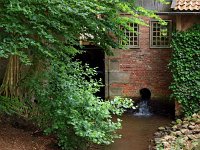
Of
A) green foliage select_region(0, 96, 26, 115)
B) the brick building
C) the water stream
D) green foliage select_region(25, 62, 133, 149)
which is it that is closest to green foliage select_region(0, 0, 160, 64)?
green foliage select_region(25, 62, 133, 149)

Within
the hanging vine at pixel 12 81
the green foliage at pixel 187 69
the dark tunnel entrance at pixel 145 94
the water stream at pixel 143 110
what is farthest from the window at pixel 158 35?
the hanging vine at pixel 12 81

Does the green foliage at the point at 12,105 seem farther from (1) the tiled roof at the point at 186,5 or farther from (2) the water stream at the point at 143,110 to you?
(2) the water stream at the point at 143,110

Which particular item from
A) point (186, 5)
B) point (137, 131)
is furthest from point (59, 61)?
point (186, 5)

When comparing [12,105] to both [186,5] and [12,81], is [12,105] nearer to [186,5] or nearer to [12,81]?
[12,81]

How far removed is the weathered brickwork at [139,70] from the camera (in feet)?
47.6

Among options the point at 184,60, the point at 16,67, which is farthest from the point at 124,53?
the point at 16,67

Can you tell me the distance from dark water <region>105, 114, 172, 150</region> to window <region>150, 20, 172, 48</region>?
2.76 m

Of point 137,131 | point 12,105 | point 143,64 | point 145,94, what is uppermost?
point 143,64

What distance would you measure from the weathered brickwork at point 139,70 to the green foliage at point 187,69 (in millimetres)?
2341

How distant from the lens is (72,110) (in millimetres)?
6645

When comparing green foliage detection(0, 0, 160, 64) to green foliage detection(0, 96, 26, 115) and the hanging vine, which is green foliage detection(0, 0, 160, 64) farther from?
green foliage detection(0, 96, 26, 115)

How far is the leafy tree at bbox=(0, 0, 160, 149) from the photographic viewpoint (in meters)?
6.10

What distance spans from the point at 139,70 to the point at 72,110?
831cm

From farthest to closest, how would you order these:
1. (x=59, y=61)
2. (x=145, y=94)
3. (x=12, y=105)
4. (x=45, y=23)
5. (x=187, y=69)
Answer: (x=145, y=94)
(x=187, y=69)
(x=12, y=105)
(x=59, y=61)
(x=45, y=23)
